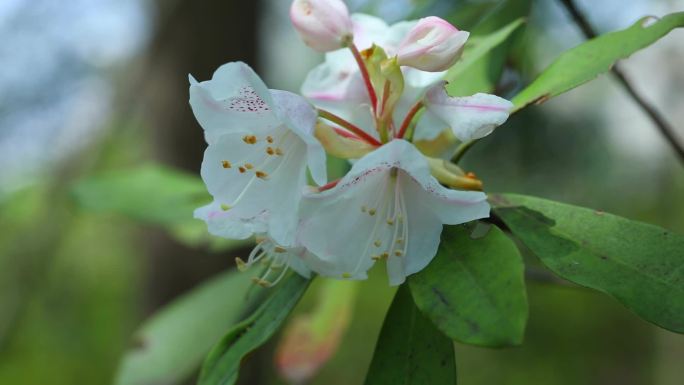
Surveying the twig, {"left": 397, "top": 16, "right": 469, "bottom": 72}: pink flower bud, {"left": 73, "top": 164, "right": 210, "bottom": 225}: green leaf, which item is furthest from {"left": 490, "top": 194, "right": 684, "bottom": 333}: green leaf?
{"left": 73, "top": 164, "right": 210, "bottom": 225}: green leaf

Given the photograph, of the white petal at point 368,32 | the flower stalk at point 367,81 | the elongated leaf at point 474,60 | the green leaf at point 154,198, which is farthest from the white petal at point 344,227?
the green leaf at point 154,198

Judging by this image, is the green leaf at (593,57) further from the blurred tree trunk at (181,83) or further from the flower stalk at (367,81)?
the blurred tree trunk at (181,83)

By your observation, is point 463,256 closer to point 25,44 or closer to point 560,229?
point 560,229

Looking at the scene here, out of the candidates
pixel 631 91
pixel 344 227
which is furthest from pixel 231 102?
pixel 631 91

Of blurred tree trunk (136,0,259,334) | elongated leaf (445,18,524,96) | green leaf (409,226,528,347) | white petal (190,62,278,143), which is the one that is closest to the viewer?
green leaf (409,226,528,347)

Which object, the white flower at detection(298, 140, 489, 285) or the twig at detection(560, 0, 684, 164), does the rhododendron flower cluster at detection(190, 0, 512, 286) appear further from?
the twig at detection(560, 0, 684, 164)

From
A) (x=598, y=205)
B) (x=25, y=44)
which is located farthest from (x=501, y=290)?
Answer: (x=25, y=44)
